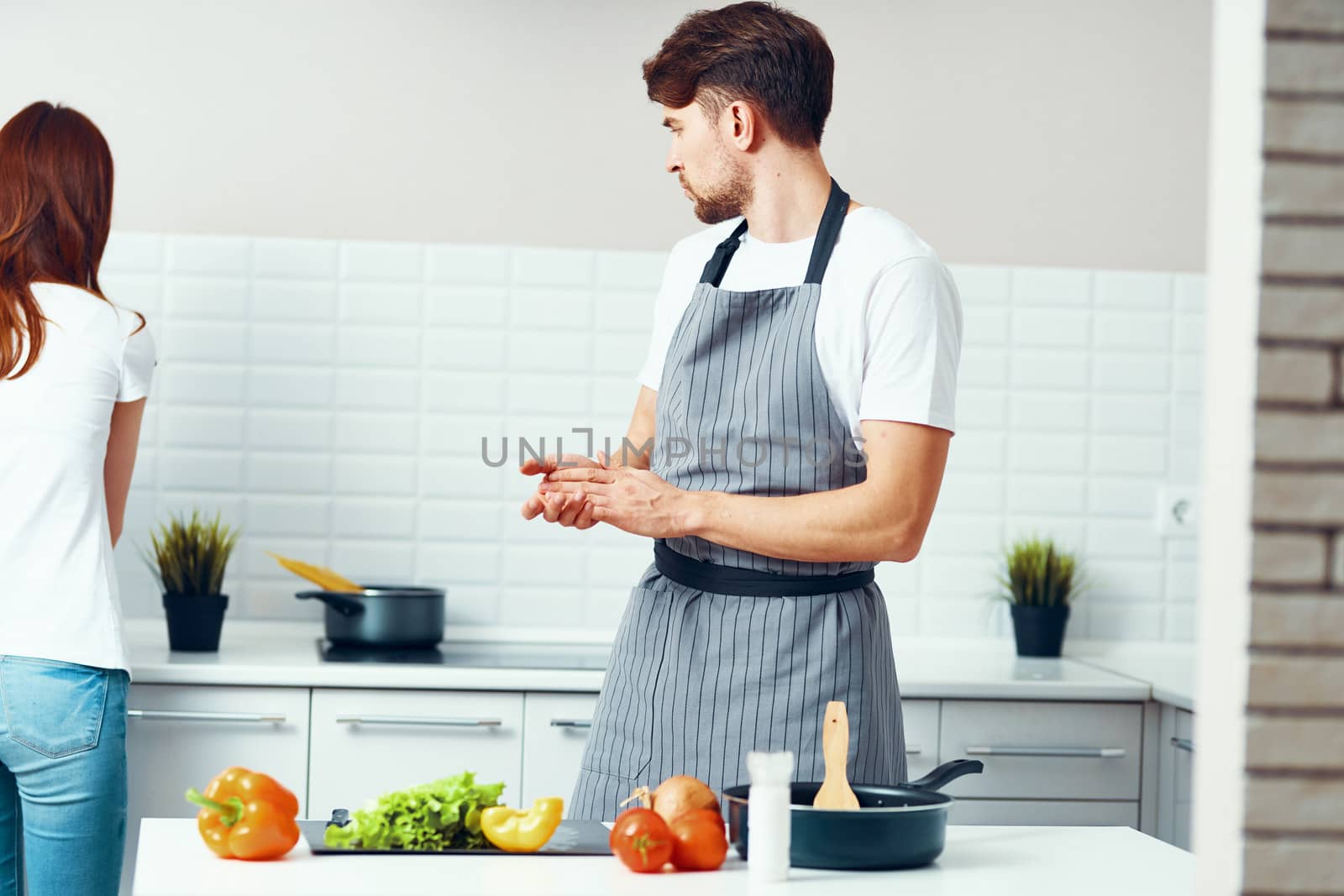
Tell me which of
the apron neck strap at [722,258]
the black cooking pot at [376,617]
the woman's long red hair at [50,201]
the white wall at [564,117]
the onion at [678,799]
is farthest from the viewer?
the white wall at [564,117]

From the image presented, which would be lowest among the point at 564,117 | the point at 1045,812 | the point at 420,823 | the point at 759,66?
the point at 1045,812

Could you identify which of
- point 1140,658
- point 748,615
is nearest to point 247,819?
point 748,615

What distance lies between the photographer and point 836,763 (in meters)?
1.33

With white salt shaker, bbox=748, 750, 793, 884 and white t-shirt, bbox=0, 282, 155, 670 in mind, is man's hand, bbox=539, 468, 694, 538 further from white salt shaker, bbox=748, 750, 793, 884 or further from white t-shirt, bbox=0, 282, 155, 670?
white t-shirt, bbox=0, 282, 155, 670

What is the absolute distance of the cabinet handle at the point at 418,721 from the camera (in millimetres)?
2479

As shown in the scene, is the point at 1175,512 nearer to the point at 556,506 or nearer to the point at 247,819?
the point at 556,506

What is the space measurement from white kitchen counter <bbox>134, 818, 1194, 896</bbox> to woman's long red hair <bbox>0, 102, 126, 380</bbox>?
105 cm

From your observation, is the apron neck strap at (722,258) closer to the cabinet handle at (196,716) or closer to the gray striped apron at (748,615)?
the gray striped apron at (748,615)

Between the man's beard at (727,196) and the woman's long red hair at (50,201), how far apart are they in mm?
957

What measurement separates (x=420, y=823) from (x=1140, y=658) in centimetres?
223

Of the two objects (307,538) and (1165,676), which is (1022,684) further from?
(307,538)

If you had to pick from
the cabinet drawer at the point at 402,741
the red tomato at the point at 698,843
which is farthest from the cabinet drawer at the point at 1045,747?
the red tomato at the point at 698,843

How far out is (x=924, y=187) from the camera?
3139 millimetres

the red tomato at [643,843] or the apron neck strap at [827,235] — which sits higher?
the apron neck strap at [827,235]
